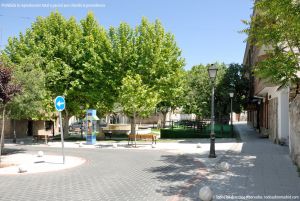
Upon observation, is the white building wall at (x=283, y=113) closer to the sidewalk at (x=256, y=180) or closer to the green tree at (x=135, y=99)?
the sidewalk at (x=256, y=180)

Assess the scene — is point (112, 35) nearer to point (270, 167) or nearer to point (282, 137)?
point (282, 137)

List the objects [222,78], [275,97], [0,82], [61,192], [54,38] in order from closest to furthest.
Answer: [61,192] < [0,82] < [275,97] < [54,38] < [222,78]

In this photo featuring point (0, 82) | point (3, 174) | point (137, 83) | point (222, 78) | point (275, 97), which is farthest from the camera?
point (222, 78)

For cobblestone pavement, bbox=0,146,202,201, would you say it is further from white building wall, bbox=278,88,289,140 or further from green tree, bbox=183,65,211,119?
green tree, bbox=183,65,211,119

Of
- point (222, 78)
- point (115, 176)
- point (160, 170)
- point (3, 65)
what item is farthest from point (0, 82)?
point (222, 78)

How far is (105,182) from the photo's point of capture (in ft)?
38.0

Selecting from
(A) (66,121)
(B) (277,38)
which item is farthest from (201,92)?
(B) (277,38)

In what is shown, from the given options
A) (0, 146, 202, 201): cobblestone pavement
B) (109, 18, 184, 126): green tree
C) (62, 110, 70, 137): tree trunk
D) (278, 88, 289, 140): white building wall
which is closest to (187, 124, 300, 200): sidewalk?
(0, 146, 202, 201): cobblestone pavement

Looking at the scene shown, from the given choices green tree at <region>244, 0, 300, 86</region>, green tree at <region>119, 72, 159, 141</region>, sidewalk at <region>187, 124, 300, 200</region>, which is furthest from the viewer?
green tree at <region>119, 72, 159, 141</region>

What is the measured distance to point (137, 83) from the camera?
26641 millimetres

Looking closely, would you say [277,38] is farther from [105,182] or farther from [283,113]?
[105,182]

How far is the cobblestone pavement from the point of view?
9750mm

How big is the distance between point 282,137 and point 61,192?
1700cm

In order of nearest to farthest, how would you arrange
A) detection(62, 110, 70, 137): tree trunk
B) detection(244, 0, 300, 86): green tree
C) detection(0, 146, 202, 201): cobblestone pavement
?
detection(0, 146, 202, 201): cobblestone pavement, detection(244, 0, 300, 86): green tree, detection(62, 110, 70, 137): tree trunk
